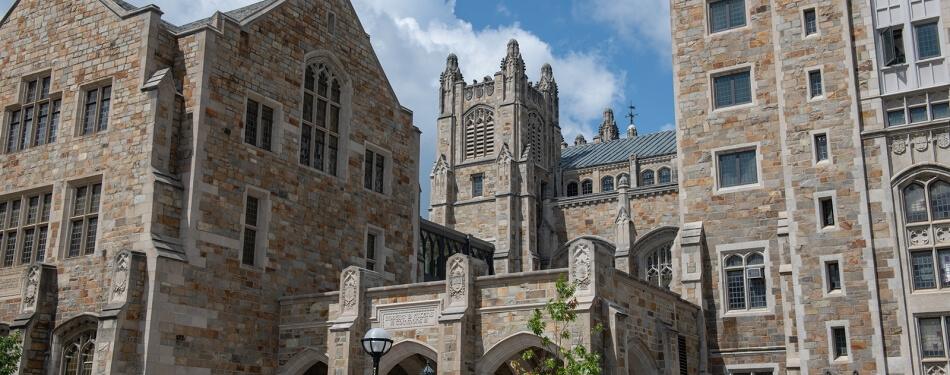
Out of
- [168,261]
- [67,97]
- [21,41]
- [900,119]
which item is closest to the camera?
[168,261]

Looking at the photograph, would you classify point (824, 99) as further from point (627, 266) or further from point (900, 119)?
point (627, 266)

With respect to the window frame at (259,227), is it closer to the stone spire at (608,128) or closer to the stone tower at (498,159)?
the stone tower at (498,159)

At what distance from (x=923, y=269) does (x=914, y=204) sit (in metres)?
1.64

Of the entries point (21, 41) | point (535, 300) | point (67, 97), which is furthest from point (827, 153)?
point (21, 41)

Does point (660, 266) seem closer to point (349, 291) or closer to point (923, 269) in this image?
point (923, 269)

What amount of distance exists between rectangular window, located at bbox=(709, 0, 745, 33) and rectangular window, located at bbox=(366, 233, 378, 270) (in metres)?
12.5

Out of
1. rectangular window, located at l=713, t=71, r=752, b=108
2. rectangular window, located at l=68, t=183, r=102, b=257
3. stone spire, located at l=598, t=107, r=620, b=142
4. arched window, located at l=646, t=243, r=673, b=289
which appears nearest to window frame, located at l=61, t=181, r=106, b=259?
rectangular window, located at l=68, t=183, r=102, b=257

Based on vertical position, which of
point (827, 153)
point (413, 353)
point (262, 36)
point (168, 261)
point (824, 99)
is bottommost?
point (413, 353)

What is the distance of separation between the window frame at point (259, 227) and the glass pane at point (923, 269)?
16.7m

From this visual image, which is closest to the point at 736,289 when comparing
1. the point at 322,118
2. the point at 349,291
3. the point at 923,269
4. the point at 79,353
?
the point at 923,269

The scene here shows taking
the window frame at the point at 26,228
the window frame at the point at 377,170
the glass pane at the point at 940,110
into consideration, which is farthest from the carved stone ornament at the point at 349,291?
the glass pane at the point at 940,110

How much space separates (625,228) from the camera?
47.3 m

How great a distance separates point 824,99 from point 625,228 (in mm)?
22709

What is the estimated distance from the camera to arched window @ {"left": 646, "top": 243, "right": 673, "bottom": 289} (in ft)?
152
